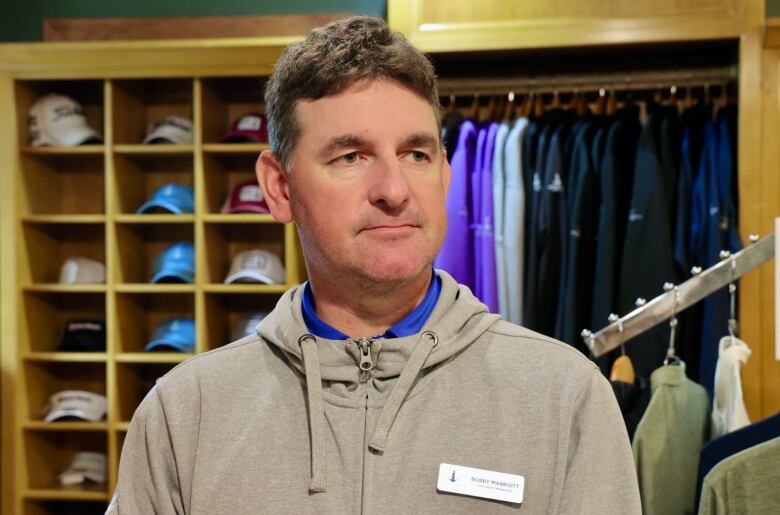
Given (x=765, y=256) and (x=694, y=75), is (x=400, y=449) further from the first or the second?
(x=694, y=75)

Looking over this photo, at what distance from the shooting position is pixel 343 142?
1101mm

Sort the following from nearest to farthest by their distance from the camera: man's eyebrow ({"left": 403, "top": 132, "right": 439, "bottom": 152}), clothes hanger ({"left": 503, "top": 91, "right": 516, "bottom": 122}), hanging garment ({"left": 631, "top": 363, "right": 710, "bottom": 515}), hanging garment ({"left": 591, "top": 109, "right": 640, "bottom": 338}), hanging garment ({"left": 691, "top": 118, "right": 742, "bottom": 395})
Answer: man's eyebrow ({"left": 403, "top": 132, "right": 439, "bottom": 152})
hanging garment ({"left": 631, "top": 363, "right": 710, "bottom": 515})
hanging garment ({"left": 691, "top": 118, "right": 742, "bottom": 395})
hanging garment ({"left": 591, "top": 109, "right": 640, "bottom": 338})
clothes hanger ({"left": 503, "top": 91, "right": 516, "bottom": 122})

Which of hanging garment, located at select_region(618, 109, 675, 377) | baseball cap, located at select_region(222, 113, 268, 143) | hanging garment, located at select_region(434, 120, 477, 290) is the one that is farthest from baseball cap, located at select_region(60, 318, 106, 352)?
hanging garment, located at select_region(618, 109, 675, 377)

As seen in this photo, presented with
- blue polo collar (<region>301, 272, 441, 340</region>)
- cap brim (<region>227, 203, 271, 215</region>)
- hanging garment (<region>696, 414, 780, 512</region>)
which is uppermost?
cap brim (<region>227, 203, 271, 215</region>)

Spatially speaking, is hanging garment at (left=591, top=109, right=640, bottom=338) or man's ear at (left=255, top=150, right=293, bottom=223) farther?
hanging garment at (left=591, top=109, right=640, bottom=338)

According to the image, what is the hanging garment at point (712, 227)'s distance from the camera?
257cm

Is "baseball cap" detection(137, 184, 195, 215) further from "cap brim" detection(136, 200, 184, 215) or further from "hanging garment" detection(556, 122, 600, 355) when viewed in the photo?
"hanging garment" detection(556, 122, 600, 355)

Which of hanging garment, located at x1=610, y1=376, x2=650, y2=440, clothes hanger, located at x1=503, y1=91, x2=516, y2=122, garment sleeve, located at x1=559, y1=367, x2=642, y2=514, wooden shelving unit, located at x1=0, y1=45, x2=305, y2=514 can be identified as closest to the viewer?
garment sleeve, located at x1=559, y1=367, x2=642, y2=514

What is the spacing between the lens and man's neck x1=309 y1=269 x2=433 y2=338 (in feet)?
3.69

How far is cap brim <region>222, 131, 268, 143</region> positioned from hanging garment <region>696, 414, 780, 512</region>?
1.97m

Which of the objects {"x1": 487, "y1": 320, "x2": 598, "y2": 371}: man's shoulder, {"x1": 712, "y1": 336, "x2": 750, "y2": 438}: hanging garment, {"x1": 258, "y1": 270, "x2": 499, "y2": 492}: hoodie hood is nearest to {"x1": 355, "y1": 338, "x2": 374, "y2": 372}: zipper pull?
{"x1": 258, "y1": 270, "x2": 499, "y2": 492}: hoodie hood

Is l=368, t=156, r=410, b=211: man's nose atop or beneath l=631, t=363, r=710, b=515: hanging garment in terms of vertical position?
atop

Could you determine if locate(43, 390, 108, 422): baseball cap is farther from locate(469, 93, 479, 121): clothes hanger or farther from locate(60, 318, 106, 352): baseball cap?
locate(469, 93, 479, 121): clothes hanger

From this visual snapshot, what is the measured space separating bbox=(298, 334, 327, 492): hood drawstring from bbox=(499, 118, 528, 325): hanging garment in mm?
1684
